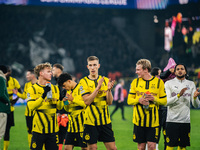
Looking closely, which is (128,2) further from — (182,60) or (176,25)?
(182,60)

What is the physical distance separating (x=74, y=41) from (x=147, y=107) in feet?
82.9

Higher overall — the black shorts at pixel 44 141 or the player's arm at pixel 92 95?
the player's arm at pixel 92 95

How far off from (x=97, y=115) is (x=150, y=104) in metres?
1.03

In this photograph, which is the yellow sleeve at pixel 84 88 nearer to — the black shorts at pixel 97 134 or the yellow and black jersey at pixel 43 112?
the yellow and black jersey at pixel 43 112

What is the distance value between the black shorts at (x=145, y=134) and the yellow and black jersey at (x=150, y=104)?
0.08 metres

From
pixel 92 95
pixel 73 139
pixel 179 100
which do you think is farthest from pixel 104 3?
pixel 92 95

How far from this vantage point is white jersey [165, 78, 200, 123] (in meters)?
5.85

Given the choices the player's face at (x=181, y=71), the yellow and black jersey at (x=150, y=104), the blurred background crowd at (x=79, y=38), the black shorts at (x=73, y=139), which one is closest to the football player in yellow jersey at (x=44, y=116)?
the black shorts at (x=73, y=139)

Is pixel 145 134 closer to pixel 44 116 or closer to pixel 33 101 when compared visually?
pixel 44 116

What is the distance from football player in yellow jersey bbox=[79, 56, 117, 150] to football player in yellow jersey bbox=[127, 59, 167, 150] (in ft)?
1.79

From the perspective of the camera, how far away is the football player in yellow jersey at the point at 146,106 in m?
5.41

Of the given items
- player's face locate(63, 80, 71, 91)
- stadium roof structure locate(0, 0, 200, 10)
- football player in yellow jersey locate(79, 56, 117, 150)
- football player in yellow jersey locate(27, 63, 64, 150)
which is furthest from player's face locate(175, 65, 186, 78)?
stadium roof structure locate(0, 0, 200, 10)

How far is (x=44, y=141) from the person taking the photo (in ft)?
16.8

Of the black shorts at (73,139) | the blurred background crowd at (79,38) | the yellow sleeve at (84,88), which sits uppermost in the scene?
the blurred background crowd at (79,38)
